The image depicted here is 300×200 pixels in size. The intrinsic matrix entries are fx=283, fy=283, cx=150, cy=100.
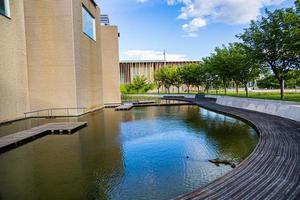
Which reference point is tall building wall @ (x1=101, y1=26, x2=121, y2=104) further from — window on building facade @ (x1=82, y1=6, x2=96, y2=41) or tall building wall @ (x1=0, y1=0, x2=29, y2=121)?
tall building wall @ (x1=0, y1=0, x2=29, y2=121)

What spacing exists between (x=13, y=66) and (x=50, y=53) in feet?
10.8

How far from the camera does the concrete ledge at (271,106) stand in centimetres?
1479

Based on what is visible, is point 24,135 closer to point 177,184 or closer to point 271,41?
point 177,184

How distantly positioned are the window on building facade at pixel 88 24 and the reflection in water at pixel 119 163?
15817mm

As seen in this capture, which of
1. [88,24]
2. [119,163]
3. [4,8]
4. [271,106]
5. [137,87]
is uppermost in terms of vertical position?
[88,24]

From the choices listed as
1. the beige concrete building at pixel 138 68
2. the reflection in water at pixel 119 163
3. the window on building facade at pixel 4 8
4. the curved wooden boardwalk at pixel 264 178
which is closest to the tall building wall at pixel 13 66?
the window on building facade at pixel 4 8

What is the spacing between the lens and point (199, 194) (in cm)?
546

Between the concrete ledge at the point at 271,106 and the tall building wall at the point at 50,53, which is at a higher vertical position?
the tall building wall at the point at 50,53

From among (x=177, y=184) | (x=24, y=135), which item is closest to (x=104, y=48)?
(x=24, y=135)

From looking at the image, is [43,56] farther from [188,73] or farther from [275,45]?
[188,73]

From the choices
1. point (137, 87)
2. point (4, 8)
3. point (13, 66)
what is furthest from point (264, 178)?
point (137, 87)

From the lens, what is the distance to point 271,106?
17.7 meters

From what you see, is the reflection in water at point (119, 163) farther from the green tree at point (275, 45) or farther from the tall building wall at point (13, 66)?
the green tree at point (275, 45)

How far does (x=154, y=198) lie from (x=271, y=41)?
18.3 m
